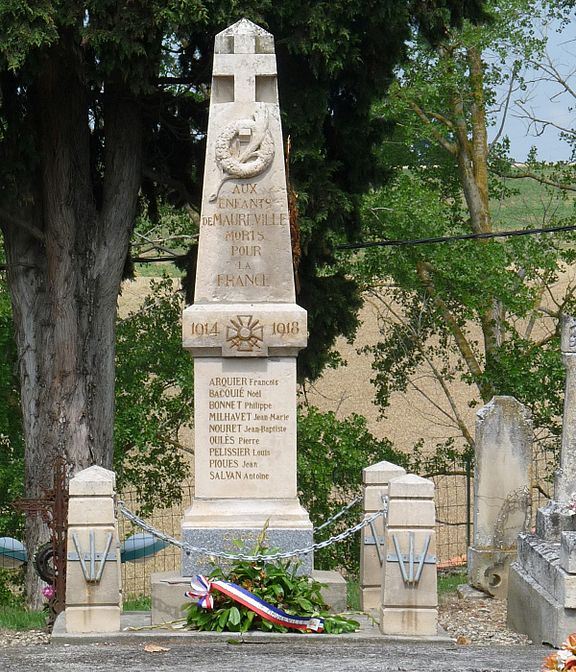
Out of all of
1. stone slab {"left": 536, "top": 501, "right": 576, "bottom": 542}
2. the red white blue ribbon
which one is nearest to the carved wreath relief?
the red white blue ribbon

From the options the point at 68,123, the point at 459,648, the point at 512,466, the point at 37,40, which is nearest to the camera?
the point at 459,648

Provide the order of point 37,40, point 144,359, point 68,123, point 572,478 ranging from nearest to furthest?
point 572,478 → point 37,40 → point 68,123 → point 144,359

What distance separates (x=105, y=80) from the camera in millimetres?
13344

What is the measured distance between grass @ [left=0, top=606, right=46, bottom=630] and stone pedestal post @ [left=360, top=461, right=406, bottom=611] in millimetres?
2570

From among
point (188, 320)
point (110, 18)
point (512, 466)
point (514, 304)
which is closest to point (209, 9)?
point (110, 18)

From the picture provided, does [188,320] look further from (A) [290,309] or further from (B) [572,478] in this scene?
(B) [572,478]

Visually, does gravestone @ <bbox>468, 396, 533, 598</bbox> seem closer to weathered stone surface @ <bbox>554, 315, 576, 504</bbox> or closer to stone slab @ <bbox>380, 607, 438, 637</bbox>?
weathered stone surface @ <bbox>554, 315, 576, 504</bbox>

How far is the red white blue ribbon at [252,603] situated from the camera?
30.2 feet

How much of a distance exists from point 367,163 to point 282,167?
4.25 m

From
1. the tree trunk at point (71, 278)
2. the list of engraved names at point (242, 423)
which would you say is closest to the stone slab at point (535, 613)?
the list of engraved names at point (242, 423)

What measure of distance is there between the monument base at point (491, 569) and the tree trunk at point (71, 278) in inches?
158

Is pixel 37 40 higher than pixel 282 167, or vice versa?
pixel 37 40

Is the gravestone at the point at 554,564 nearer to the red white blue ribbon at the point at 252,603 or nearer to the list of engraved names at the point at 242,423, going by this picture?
the red white blue ribbon at the point at 252,603

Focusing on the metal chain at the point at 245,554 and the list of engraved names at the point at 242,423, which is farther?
the list of engraved names at the point at 242,423
